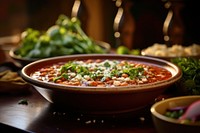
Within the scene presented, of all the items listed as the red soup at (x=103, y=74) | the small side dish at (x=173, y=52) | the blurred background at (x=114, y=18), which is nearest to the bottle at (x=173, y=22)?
the blurred background at (x=114, y=18)

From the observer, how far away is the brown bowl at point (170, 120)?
1.26 meters

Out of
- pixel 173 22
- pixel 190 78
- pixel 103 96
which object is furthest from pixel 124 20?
pixel 103 96

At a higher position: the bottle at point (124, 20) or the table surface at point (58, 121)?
the bottle at point (124, 20)

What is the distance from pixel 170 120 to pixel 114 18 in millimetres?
3163

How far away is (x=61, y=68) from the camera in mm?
1856

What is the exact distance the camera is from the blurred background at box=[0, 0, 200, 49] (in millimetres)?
2680

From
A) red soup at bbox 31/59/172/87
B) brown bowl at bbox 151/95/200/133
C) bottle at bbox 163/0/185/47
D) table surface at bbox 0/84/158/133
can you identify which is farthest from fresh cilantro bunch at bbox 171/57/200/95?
bottle at bbox 163/0/185/47

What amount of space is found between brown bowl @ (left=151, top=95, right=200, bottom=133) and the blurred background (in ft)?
4.03

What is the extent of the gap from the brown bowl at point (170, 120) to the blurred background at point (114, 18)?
1227mm

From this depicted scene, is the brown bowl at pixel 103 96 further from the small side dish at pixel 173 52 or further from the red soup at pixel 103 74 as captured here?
the small side dish at pixel 173 52

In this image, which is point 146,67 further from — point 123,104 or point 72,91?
point 72,91

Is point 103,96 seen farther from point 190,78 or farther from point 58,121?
point 190,78

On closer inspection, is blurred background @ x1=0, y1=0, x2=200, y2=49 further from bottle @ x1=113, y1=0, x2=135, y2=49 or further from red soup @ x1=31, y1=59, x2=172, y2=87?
red soup @ x1=31, y1=59, x2=172, y2=87

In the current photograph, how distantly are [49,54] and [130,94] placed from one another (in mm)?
956
